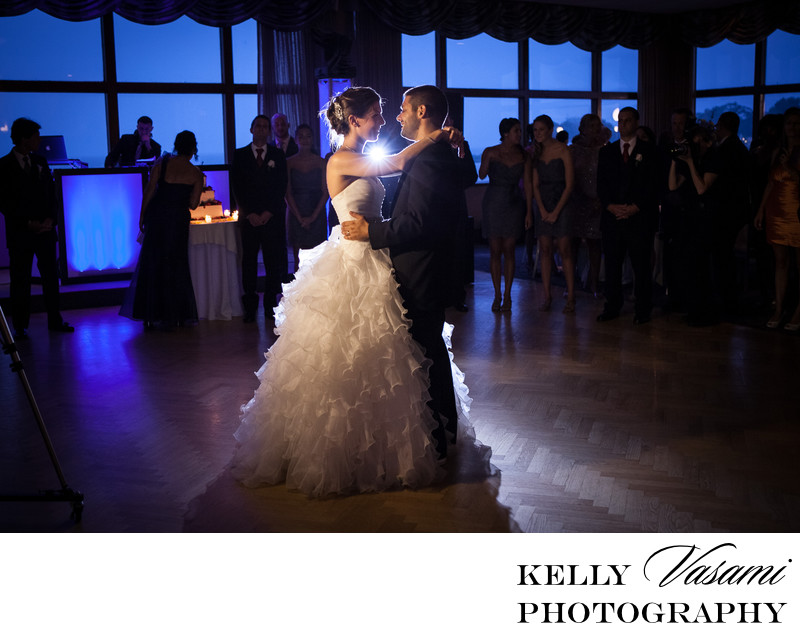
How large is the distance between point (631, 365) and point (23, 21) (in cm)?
1074

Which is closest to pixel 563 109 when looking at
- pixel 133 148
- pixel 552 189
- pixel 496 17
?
pixel 496 17

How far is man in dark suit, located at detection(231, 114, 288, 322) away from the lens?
7227 mm

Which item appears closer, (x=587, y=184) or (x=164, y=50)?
(x=587, y=184)

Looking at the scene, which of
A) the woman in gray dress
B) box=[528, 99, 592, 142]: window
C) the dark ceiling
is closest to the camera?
the woman in gray dress

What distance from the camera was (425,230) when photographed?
11.7 ft

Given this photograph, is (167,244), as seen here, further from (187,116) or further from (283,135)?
(187,116)

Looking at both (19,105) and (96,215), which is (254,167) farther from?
(19,105)

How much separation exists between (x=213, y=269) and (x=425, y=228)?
4306mm

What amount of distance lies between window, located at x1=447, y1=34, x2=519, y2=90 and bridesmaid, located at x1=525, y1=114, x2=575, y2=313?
7056mm

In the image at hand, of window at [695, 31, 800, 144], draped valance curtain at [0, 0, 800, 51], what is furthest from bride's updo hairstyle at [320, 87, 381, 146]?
window at [695, 31, 800, 144]

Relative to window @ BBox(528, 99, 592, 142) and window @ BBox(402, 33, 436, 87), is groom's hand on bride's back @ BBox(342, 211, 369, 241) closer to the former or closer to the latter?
window @ BBox(402, 33, 436, 87)

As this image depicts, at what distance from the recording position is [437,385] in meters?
3.81

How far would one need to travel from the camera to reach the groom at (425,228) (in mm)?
3557
